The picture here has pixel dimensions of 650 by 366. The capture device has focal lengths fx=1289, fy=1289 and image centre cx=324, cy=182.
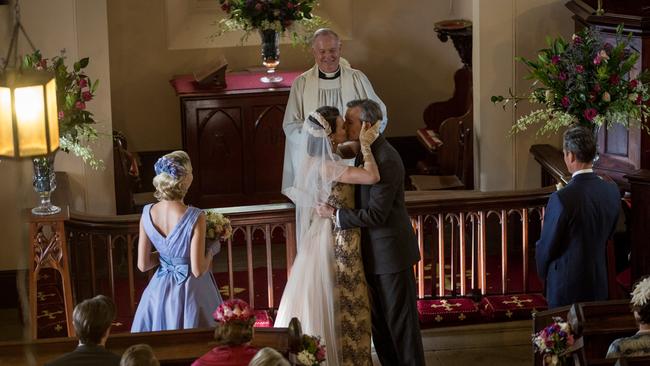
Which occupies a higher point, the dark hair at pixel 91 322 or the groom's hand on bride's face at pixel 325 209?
the groom's hand on bride's face at pixel 325 209

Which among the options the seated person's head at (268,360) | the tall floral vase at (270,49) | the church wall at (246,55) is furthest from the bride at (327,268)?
Result: the church wall at (246,55)

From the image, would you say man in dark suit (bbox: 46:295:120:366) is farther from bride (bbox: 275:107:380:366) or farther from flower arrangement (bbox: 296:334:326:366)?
bride (bbox: 275:107:380:366)

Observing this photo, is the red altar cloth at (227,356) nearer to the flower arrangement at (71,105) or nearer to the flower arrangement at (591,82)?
the flower arrangement at (71,105)

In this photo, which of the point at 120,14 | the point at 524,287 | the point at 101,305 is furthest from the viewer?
the point at 120,14

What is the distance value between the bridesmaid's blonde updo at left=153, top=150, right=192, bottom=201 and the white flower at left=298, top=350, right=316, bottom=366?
1242 millimetres

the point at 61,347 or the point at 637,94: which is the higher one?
the point at 637,94

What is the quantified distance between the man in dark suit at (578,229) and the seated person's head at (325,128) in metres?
1.26

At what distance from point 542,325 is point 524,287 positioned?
1992 millimetres

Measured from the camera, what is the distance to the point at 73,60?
30.0ft

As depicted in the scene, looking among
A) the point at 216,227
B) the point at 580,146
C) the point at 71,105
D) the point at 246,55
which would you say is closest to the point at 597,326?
the point at 580,146

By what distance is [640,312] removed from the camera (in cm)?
586

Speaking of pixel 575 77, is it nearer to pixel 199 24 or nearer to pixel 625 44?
pixel 625 44

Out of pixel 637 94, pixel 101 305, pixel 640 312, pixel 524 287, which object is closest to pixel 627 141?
pixel 637 94

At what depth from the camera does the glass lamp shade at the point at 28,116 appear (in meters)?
4.05
